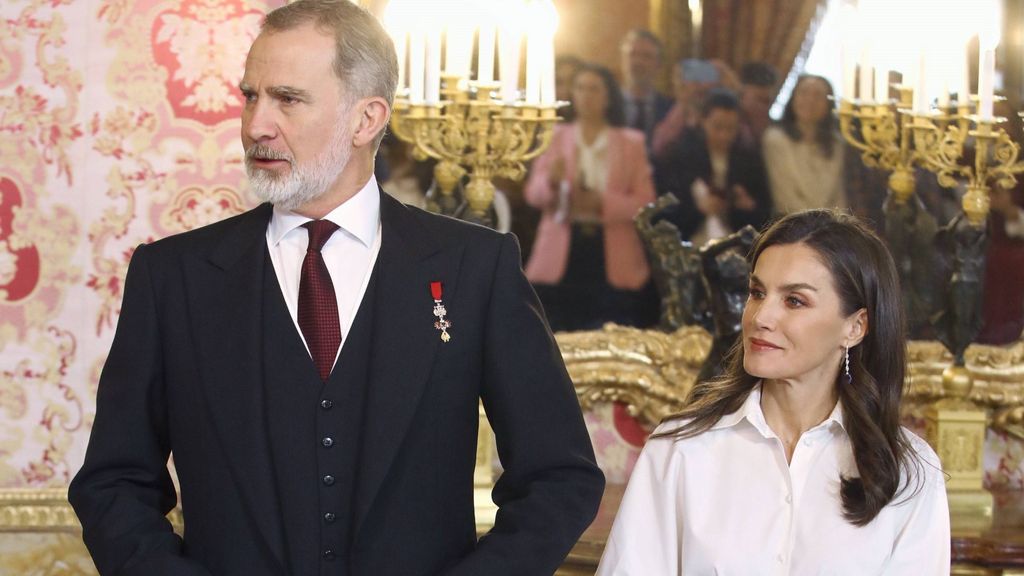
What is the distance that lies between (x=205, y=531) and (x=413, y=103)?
5.76 feet

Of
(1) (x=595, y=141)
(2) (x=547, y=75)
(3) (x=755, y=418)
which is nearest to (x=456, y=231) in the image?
(3) (x=755, y=418)

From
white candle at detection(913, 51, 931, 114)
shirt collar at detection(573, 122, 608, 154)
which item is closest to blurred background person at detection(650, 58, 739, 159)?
shirt collar at detection(573, 122, 608, 154)

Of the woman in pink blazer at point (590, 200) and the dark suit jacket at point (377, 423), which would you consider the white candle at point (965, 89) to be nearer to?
the woman in pink blazer at point (590, 200)

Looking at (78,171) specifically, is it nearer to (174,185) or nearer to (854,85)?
(174,185)

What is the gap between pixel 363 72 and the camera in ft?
6.78

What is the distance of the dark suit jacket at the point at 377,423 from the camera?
77.4 inches

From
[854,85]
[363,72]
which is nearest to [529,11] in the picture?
[854,85]

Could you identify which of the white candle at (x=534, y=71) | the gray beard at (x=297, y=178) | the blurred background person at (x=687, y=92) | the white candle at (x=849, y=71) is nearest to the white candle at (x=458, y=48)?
the white candle at (x=534, y=71)

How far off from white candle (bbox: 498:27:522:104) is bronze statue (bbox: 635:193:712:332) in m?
0.50

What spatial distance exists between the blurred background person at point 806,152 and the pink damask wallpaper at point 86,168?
4.71 feet

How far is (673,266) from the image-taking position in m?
3.75

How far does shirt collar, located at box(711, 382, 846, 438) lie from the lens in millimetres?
2486

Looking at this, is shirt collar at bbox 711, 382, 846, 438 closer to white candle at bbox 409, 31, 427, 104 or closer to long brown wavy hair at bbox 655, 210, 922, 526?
long brown wavy hair at bbox 655, 210, 922, 526

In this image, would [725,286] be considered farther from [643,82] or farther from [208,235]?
[208,235]
